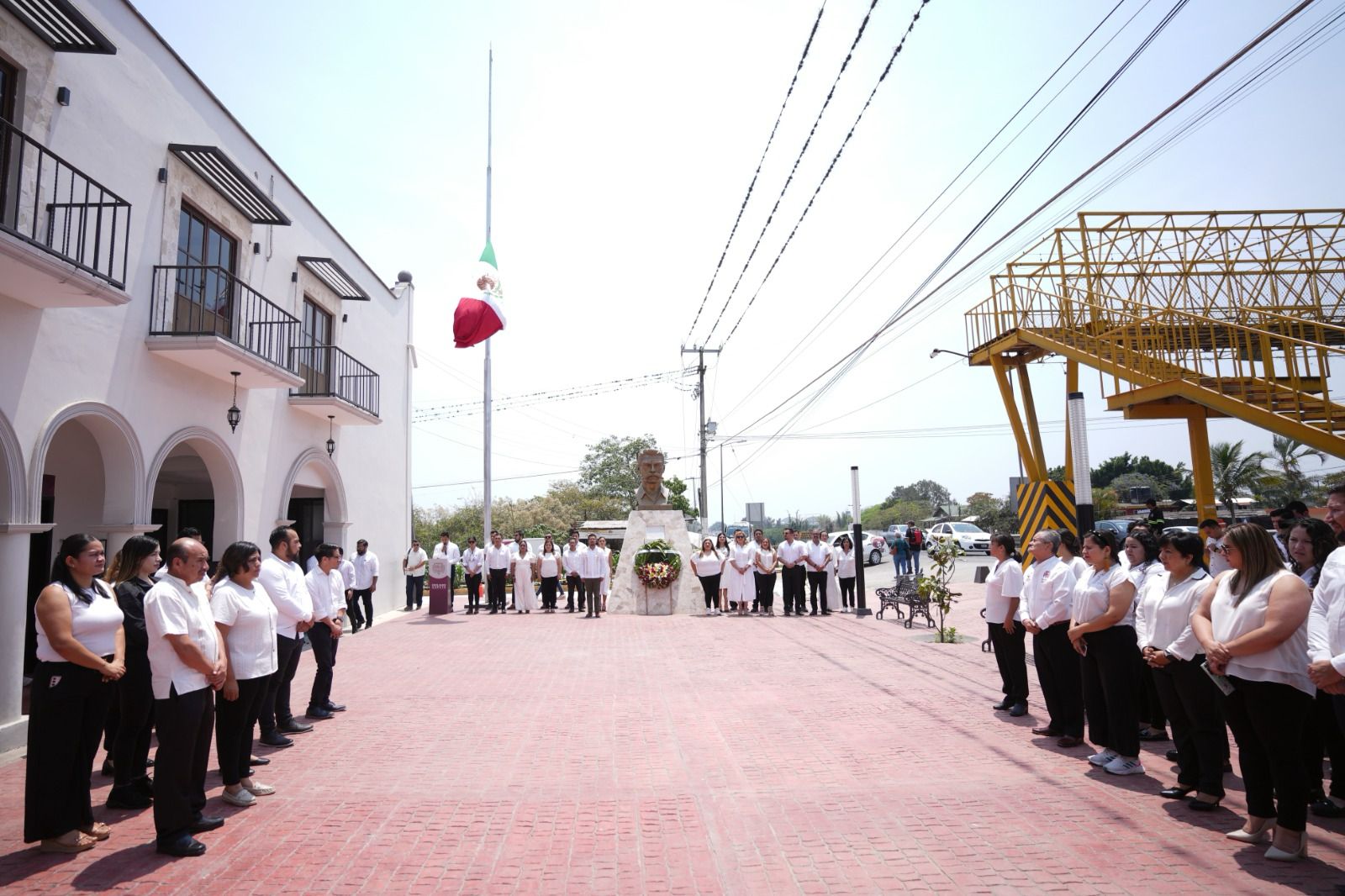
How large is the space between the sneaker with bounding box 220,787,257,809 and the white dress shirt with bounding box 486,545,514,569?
12983 mm

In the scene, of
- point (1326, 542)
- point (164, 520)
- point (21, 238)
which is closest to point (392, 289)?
point (164, 520)

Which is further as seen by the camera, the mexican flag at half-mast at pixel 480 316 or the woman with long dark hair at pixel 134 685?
the mexican flag at half-mast at pixel 480 316

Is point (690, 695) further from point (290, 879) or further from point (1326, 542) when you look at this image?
point (1326, 542)

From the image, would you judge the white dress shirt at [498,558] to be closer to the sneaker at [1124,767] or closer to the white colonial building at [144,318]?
the white colonial building at [144,318]

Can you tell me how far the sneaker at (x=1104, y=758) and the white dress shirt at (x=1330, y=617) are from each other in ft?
6.72

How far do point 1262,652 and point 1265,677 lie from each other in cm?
13

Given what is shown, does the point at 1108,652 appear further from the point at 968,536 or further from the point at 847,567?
the point at 968,536

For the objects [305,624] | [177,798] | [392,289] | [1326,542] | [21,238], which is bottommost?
[177,798]

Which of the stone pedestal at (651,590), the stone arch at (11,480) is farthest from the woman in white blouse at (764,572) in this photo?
the stone arch at (11,480)

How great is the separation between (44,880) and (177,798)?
666 millimetres

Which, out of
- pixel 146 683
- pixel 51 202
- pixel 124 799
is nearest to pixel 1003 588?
pixel 146 683

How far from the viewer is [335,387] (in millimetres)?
15188

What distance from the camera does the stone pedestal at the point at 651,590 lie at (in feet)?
59.2

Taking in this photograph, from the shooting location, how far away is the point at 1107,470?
6562 cm
